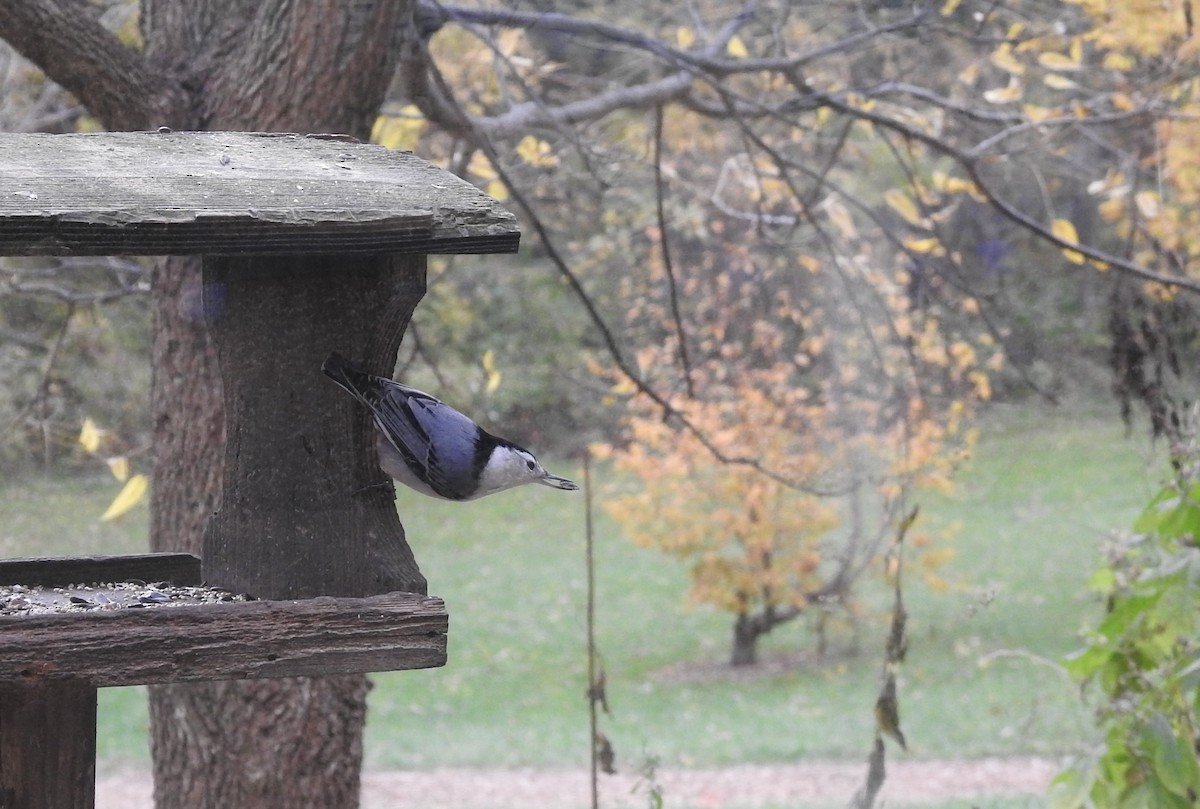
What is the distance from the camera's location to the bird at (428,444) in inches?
75.8

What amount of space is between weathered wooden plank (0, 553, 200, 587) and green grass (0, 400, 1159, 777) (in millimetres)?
2993

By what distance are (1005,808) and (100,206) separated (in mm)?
5701

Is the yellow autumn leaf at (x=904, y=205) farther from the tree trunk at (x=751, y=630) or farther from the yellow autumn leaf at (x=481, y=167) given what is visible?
the tree trunk at (x=751, y=630)

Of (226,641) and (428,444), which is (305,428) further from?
(226,641)

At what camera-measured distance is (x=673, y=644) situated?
10.7 meters

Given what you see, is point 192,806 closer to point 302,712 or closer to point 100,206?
point 302,712

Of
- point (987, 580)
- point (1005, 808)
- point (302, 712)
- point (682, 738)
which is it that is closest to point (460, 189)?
point (302, 712)

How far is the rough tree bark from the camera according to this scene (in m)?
2.95

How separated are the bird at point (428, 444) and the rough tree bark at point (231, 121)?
3.63 ft

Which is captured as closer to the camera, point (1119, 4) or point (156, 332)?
point (156, 332)

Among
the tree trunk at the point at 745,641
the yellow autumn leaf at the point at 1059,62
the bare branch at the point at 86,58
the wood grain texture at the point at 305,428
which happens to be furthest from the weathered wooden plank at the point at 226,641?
the tree trunk at the point at 745,641

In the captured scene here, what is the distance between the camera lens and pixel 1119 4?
4.32 m

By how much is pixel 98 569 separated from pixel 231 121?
131 centimetres

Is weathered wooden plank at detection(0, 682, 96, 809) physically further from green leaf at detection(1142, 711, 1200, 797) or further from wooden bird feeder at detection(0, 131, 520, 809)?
green leaf at detection(1142, 711, 1200, 797)
